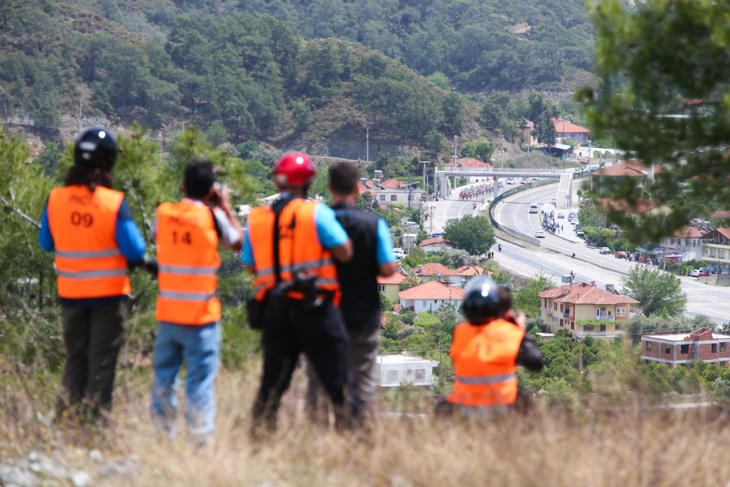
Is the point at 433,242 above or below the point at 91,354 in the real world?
below

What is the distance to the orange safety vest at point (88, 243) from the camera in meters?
3.03

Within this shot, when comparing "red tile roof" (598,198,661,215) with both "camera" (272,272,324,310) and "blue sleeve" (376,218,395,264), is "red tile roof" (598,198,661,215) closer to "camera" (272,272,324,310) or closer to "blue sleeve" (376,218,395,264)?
"blue sleeve" (376,218,395,264)

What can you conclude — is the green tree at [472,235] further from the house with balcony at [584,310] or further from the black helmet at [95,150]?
the black helmet at [95,150]

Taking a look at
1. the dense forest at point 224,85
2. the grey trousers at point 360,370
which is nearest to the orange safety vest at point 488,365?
the grey trousers at point 360,370

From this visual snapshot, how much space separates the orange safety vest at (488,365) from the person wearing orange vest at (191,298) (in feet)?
2.61

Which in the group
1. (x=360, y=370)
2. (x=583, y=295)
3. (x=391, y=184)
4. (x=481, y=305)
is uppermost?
(x=481, y=305)

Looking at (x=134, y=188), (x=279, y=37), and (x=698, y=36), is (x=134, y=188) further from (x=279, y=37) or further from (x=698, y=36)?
(x=279, y=37)

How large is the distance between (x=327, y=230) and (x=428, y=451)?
719 mm

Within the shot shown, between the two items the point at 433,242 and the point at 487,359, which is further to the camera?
the point at 433,242

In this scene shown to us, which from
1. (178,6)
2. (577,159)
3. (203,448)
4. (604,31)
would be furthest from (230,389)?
(178,6)

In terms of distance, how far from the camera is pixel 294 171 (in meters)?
2.89

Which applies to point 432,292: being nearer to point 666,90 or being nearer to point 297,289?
point 666,90

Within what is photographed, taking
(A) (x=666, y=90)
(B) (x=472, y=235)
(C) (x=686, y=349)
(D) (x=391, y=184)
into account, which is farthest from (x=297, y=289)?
(D) (x=391, y=184)

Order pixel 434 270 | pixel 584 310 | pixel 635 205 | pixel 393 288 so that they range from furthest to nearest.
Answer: pixel 434 270 → pixel 393 288 → pixel 584 310 → pixel 635 205
